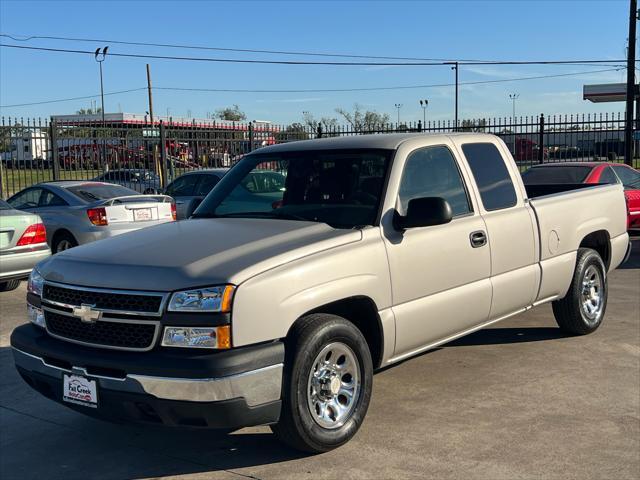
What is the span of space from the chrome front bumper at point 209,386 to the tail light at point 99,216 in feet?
23.7

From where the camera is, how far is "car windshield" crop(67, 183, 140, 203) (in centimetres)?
1139

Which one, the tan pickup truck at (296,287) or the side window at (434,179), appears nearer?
the tan pickup truck at (296,287)

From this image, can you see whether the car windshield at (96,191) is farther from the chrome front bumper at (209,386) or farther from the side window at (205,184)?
the chrome front bumper at (209,386)

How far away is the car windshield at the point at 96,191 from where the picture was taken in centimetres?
1139

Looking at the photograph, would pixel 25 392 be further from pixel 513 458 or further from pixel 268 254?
pixel 513 458

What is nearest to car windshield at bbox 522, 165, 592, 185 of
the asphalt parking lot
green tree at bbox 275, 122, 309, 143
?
the asphalt parking lot

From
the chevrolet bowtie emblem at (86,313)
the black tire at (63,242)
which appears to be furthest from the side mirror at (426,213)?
the black tire at (63,242)

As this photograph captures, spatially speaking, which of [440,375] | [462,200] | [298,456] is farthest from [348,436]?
[462,200]

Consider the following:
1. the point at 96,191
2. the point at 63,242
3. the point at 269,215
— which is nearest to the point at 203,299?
the point at 269,215

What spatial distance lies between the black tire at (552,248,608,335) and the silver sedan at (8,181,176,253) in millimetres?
6538

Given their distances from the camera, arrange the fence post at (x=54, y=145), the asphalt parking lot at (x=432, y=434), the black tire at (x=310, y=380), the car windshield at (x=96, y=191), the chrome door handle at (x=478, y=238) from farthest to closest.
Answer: the fence post at (x=54, y=145)
the car windshield at (x=96, y=191)
the chrome door handle at (x=478, y=238)
the asphalt parking lot at (x=432, y=434)
the black tire at (x=310, y=380)

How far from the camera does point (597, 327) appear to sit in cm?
710

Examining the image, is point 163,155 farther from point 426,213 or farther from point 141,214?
point 426,213

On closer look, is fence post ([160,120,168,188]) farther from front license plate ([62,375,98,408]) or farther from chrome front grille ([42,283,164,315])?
front license plate ([62,375,98,408])
